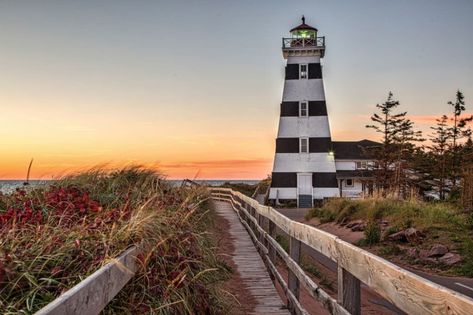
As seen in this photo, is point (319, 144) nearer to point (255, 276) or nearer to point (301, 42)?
point (301, 42)

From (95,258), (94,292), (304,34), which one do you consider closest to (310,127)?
(304,34)

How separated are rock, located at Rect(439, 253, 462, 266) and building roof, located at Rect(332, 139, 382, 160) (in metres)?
37.2

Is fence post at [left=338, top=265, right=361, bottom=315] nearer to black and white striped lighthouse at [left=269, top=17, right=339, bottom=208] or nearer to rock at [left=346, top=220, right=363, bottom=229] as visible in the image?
rock at [left=346, top=220, right=363, bottom=229]

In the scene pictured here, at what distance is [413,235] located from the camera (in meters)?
16.4

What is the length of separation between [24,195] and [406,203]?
56.3 feet

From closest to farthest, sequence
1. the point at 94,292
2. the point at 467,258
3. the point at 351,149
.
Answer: the point at 94,292, the point at 467,258, the point at 351,149

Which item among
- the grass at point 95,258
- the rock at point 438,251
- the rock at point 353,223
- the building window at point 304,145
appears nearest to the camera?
the grass at point 95,258

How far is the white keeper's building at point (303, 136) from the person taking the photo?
118 feet

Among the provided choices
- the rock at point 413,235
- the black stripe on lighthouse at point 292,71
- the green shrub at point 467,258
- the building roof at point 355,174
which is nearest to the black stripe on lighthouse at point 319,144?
the black stripe on lighthouse at point 292,71

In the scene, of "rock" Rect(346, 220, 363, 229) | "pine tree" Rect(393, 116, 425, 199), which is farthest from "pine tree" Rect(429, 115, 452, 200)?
"rock" Rect(346, 220, 363, 229)

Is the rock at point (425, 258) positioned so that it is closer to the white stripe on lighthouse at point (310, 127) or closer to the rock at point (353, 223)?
the rock at point (353, 223)

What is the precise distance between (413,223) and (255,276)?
36.3 feet

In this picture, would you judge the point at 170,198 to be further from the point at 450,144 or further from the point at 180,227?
the point at 450,144

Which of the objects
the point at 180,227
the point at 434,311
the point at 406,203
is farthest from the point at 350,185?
the point at 434,311
